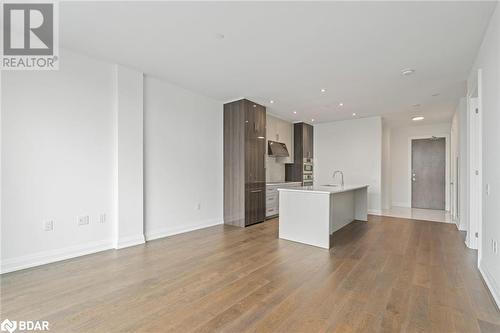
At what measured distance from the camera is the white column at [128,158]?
12.4 feet

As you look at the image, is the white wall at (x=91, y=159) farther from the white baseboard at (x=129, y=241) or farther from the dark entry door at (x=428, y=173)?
the dark entry door at (x=428, y=173)

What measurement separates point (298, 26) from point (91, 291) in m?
3.56

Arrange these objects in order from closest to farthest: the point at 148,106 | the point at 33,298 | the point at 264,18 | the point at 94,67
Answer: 1. the point at 33,298
2. the point at 264,18
3. the point at 94,67
4. the point at 148,106

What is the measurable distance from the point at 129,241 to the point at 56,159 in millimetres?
1612

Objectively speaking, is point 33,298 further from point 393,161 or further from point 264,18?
point 393,161

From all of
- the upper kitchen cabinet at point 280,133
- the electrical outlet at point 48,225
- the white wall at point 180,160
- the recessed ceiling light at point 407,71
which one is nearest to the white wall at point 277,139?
the upper kitchen cabinet at point 280,133

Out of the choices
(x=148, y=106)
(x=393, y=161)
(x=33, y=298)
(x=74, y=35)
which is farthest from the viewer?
(x=393, y=161)

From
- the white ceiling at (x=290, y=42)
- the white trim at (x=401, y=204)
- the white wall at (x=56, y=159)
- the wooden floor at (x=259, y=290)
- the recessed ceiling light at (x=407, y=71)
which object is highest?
the white ceiling at (x=290, y=42)

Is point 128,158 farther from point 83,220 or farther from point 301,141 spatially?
point 301,141

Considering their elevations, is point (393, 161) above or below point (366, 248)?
above

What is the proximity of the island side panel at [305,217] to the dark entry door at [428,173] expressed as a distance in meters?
6.32

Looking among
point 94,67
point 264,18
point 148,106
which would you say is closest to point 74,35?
point 94,67

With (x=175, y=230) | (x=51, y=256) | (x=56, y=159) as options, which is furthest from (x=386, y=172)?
(x=51, y=256)

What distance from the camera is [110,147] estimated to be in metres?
3.78
